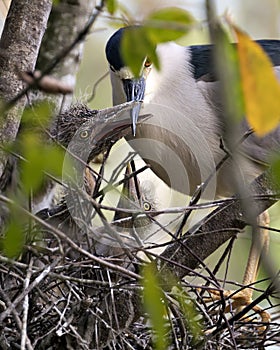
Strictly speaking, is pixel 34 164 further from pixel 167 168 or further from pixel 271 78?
pixel 167 168

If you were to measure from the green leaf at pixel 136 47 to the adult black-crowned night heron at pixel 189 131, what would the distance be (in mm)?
1304

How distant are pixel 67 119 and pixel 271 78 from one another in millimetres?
1246

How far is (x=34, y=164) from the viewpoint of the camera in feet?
2.24

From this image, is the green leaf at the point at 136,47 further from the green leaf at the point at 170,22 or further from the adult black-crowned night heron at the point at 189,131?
the adult black-crowned night heron at the point at 189,131

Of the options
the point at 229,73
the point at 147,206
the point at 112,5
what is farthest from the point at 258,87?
the point at 147,206

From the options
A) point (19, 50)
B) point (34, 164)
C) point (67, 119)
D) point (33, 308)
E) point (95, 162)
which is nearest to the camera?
point (34, 164)

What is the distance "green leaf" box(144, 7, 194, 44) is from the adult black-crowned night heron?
4.26 ft

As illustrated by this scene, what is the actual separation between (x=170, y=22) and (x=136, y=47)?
4 cm

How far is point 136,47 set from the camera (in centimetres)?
59

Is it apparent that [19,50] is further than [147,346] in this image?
Yes

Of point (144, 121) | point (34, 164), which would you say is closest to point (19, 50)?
point (144, 121)

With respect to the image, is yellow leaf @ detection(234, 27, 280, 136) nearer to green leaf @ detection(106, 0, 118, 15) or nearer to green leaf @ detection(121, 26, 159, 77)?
green leaf @ detection(121, 26, 159, 77)

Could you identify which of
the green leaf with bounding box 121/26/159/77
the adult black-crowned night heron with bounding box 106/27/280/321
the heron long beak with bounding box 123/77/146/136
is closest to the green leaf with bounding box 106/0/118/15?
A: the green leaf with bounding box 121/26/159/77

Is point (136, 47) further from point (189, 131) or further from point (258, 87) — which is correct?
point (189, 131)
